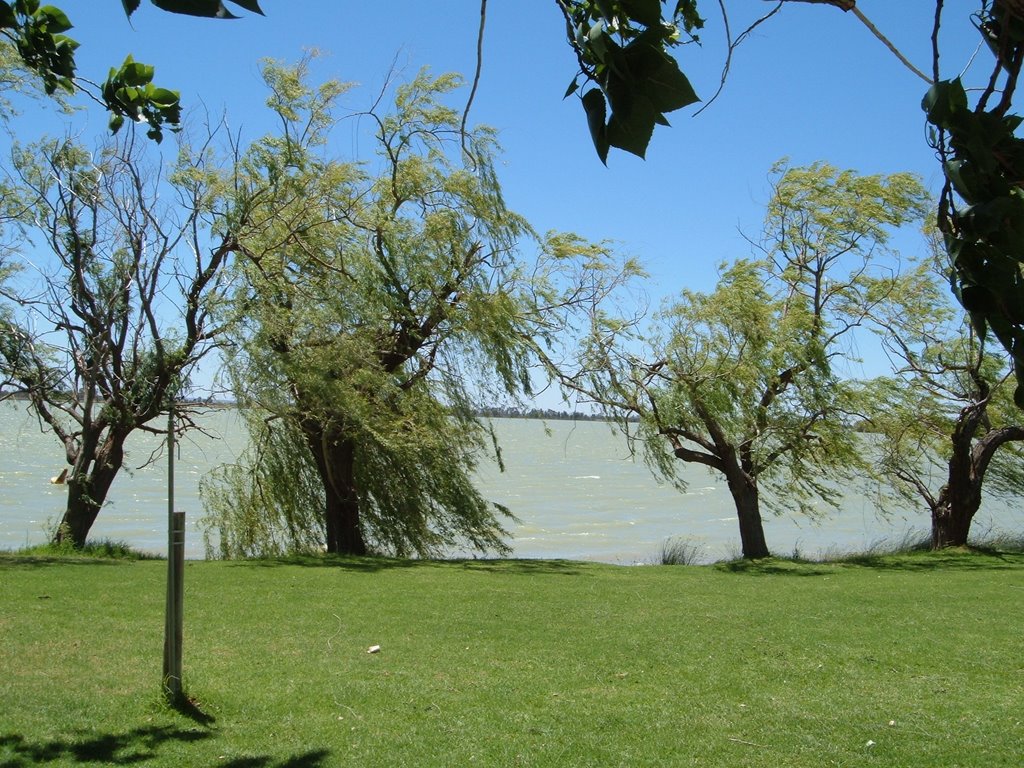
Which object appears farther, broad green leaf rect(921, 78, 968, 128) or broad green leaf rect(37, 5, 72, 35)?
broad green leaf rect(37, 5, 72, 35)

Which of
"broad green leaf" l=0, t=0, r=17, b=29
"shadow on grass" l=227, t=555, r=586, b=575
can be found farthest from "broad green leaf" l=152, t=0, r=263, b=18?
"shadow on grass" l=227, t=555, r=586, b=575

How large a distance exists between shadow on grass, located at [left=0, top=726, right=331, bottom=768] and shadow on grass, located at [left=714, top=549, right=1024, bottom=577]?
11281mm

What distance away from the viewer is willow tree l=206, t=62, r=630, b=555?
14891 mm

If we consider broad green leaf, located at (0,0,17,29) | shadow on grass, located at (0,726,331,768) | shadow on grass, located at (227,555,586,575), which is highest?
broad green leaf, located at (0,0,17,29)

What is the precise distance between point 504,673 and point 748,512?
37.4 ft

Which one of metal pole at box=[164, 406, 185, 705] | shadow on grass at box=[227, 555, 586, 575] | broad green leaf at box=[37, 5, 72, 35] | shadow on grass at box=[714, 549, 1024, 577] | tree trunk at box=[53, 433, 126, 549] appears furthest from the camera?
shadow on grass at box=[714, 549, 1024, 577]

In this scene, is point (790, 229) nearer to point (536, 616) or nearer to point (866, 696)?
point (536, 616)

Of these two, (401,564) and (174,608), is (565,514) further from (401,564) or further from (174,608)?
(174,608)

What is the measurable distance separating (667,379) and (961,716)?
36.9 ft

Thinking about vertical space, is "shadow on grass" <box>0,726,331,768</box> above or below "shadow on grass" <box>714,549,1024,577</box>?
below

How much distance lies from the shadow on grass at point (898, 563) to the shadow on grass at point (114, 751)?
444 inches

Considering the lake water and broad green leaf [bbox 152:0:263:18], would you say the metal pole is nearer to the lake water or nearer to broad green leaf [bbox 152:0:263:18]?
broad green leaf [bbox 152:0:263:18]

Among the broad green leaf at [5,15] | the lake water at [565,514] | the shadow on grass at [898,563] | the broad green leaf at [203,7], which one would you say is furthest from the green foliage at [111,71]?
the shadow on grass at [898,563]

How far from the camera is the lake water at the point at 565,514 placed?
19.8 meters
